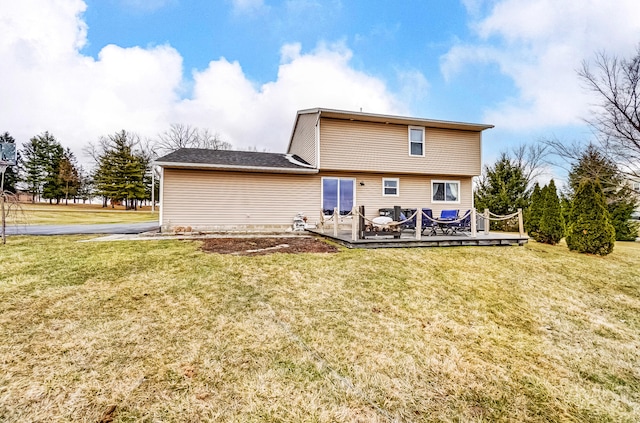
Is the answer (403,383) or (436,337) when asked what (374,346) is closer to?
(403,383)

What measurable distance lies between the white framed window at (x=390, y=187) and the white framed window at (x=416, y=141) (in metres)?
1.50

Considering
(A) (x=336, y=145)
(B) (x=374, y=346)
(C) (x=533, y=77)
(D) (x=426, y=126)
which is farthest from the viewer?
(C) (x=533, y=77)


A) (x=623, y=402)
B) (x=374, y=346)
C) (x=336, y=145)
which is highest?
(x=336, y=145)

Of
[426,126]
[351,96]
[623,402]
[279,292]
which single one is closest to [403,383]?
[623,402]

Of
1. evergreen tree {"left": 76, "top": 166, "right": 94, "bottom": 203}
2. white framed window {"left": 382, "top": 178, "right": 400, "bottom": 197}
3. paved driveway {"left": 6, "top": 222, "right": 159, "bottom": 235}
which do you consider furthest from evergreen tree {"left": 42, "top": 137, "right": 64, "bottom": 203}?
white framed window {"left": 382, "top": 178, "right": 400, "bottom": 197}

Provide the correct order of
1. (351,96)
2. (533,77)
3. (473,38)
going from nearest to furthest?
(473,38) → (533,77) → (351,96)

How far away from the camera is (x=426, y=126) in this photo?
14.2 m

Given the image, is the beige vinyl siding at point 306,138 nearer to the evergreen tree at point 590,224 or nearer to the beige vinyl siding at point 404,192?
the beige vinyl siding at point 404,192

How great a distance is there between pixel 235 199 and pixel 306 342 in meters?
9.81

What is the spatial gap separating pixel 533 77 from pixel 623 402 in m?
18.5

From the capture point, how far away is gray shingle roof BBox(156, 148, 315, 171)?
11.6 metres

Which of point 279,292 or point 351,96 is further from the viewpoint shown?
point 351,96

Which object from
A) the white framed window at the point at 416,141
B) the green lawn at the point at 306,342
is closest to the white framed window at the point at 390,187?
the white framed window at the point at 416,141

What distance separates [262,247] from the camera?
851cm
